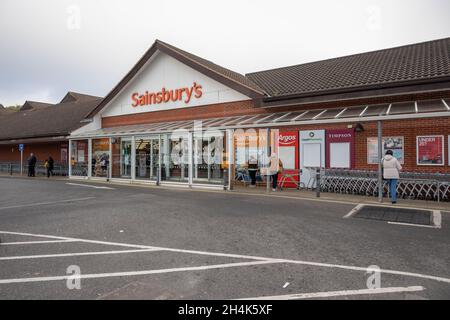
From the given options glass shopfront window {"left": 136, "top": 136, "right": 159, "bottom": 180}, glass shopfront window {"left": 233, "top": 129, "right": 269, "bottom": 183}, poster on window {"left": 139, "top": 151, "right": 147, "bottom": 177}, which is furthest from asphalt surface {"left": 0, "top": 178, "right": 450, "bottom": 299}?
poster on window {"left": 139, "top": 151, "right": 147, "bottom": 177}

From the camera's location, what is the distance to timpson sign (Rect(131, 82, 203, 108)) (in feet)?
56.1

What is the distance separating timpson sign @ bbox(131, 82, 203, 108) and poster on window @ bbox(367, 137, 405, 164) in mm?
9263

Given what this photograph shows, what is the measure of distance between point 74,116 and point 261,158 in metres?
18.4

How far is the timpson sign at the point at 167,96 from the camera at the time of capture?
17102mm

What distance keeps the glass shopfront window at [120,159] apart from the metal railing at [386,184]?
39.0ft

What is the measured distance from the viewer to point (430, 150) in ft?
35.8

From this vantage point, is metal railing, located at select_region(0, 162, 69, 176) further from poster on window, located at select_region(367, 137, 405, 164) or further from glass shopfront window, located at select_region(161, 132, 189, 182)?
poster on window, located at select_region(367, 137, 405, 164)

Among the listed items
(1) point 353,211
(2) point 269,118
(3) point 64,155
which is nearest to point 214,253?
(1) point 353,211

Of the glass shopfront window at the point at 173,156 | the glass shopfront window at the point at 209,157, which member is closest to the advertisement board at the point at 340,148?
the glass shopfront window at the point at 209,157

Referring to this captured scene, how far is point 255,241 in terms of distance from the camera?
5.57 meters

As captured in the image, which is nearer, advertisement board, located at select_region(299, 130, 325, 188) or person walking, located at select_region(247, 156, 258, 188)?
advertisement board, located at select_region(299, 130, 325, 188)

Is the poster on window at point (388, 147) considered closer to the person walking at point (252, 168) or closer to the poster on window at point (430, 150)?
the poster on window at point (430, 150)
